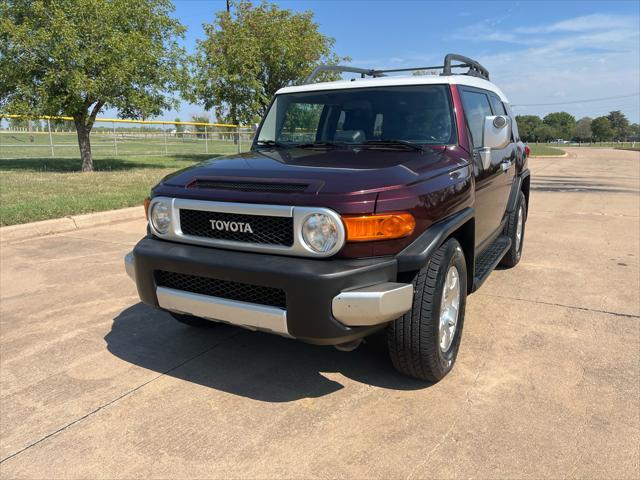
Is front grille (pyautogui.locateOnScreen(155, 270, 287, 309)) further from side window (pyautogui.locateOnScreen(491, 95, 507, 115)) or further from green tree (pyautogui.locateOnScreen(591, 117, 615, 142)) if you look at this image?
green tree (pyautogui.locateOnScreen(591, 117, 615, 142))

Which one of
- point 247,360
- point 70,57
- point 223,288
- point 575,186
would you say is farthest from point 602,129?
point 223,288

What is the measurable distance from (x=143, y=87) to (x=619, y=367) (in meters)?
15.7

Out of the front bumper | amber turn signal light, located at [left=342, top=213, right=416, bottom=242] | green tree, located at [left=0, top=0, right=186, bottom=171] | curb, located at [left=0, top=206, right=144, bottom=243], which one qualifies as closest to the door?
amber turn signal light, located at [left=342, top=213, right=416, bottom=242]

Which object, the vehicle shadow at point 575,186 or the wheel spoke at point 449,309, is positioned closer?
the wheel spoke at point 449,309

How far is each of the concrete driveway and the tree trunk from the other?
11777mm

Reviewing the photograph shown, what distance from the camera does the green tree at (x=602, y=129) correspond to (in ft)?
461

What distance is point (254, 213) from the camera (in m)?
2.64

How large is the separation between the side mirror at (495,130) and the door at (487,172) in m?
0.15

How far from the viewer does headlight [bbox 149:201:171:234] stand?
2998 millimetres

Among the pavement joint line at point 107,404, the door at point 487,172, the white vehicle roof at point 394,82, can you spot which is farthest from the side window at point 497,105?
the pavement joint line at point 107,404

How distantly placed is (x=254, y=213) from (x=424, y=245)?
0.90 meters

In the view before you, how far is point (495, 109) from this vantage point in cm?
493

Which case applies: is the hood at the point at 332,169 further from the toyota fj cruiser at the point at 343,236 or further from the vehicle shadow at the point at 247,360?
the vehicle shadow at the point at 247,360

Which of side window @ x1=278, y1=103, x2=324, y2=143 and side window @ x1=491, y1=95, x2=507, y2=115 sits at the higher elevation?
side window @ x1=491, y1=95, x2=507, y2=115
